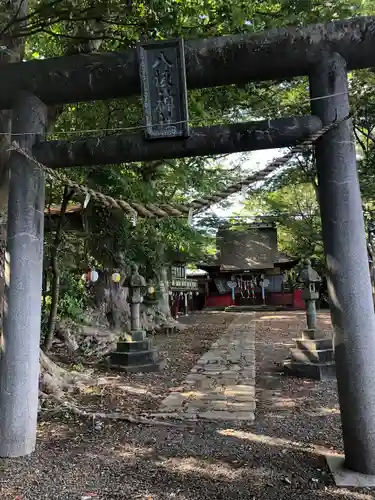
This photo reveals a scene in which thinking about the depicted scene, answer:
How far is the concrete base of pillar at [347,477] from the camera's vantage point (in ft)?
9.50

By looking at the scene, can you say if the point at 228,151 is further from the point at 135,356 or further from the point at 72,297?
the point at 72,297

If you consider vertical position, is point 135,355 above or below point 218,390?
above

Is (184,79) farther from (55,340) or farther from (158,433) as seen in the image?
(55,340)

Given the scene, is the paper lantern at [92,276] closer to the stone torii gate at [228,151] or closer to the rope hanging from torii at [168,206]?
the rope hanging from torii at [168,206]

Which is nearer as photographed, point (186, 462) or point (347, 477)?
point (347, 477)

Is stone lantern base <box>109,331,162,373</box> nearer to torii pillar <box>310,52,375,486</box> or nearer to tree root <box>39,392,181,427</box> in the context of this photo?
tree root <box>39,392,181,427</box>

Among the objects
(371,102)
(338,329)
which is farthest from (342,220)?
(371,102)

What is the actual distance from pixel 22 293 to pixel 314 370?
511 cm

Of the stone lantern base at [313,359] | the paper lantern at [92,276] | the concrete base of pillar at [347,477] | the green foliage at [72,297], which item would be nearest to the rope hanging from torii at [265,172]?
the concrete base of pillar at [347,477]

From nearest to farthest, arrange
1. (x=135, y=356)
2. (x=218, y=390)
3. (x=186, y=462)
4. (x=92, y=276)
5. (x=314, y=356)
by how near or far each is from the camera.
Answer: (x=186, y=462) → (x=218, y=390) → (x=314, y=356) → (x=135, y=356) → (x=92, y=276)

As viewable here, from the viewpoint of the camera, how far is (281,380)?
266 inches

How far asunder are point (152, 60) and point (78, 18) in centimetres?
216

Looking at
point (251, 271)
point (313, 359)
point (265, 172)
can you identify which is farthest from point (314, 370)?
point (251, 271)

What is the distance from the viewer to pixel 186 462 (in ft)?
11.3
